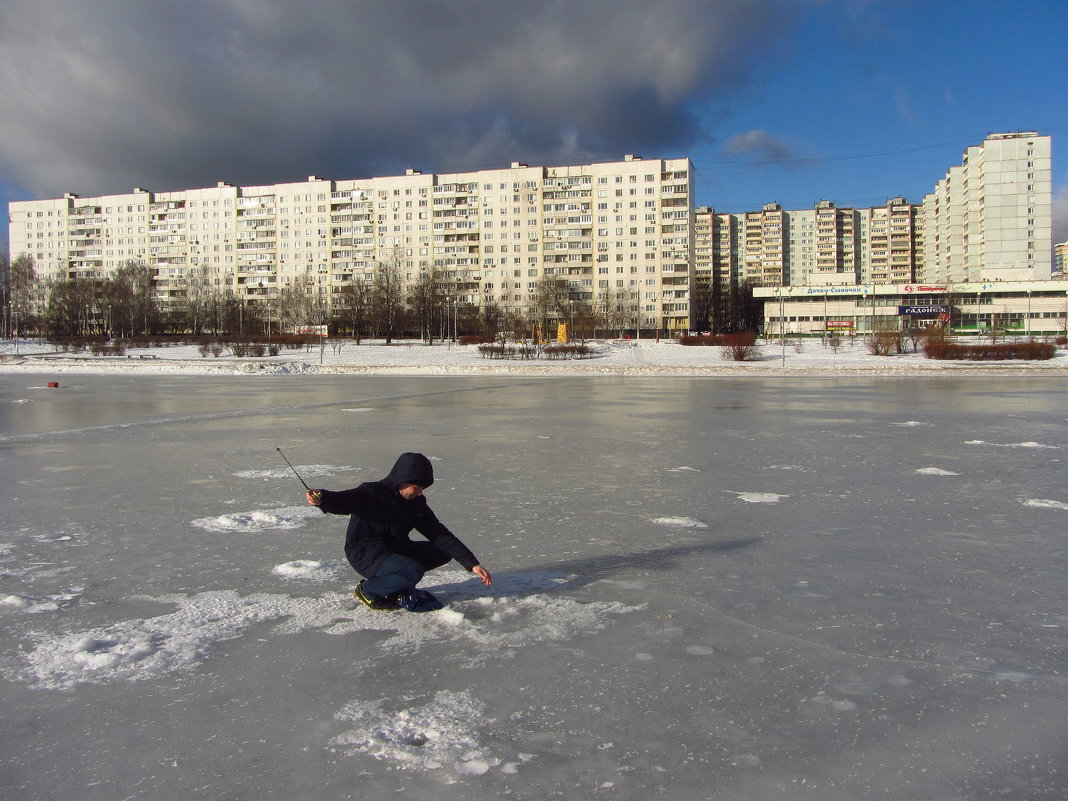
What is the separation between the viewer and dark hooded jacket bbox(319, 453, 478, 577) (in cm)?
388

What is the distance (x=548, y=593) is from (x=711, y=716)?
156 centimetres

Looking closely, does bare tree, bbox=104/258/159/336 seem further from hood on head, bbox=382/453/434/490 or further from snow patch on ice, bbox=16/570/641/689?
hood on head, bbox=382/453/434/490

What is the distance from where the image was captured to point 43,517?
632 cm

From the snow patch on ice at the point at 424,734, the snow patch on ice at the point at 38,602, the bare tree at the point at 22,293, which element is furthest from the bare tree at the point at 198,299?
the snow patch on ice at the point at 424,734

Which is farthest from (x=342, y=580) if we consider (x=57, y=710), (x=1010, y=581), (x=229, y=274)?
(x=229, y=274)

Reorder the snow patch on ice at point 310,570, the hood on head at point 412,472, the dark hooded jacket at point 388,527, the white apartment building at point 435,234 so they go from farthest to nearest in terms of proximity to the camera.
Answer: the white apartment building at point 435,234
the snow patch on ice at point 310,570
the dark hooded jacket at point 388,527
the hood on head at point 412,472

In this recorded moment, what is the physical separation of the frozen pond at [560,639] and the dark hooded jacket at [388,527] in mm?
326

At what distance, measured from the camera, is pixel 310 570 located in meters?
4.80

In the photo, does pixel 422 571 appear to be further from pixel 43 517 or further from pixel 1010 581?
pixel 43 517

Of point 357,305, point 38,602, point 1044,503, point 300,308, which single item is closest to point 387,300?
point 357,305

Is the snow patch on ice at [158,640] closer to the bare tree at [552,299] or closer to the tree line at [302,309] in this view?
the tree line at [302,309]

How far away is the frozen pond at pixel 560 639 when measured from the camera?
101 inches

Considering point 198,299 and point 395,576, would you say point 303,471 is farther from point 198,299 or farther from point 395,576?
point 198,299

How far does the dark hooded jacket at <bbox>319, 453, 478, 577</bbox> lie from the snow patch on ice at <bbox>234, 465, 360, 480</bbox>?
4.37m
